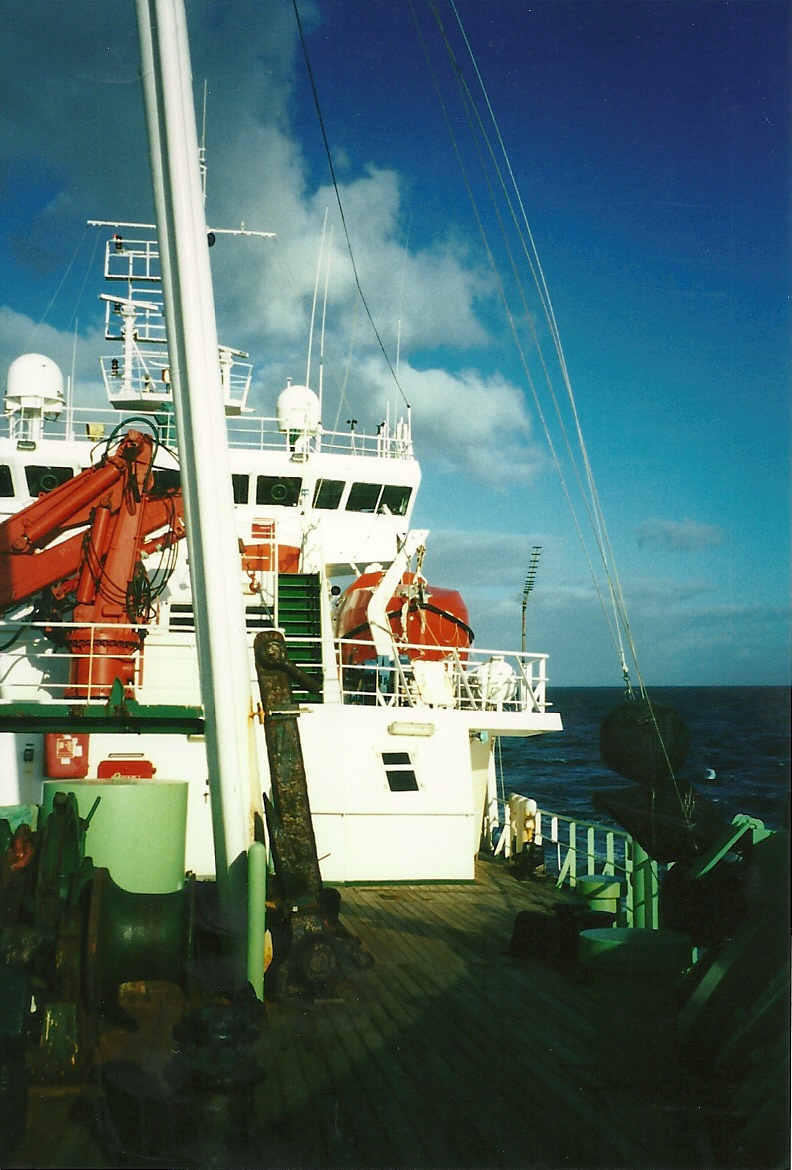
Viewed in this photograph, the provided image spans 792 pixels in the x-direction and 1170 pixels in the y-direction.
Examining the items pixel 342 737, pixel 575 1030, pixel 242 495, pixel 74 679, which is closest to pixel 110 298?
pixel 242 495

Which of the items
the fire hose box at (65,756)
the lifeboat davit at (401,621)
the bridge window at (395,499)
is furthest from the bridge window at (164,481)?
the bridge window at (395,499)

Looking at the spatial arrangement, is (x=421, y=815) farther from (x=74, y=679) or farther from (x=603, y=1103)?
(x=603, y=1103)

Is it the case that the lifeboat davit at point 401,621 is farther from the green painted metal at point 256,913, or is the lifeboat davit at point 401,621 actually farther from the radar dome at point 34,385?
the green painted metal at point 256,913

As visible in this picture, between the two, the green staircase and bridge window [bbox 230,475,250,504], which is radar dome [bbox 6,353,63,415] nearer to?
bridge window [bbox 230,475,250,504]

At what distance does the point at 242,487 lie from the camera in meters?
17.2

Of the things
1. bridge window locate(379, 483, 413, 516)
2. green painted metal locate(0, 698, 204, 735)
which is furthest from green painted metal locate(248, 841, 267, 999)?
bridge window locate(379, 483, 413, 516)

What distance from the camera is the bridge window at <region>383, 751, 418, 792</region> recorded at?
1238 centimetres

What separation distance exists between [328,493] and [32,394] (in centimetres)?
585

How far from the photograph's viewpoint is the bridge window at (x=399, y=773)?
40.6ft

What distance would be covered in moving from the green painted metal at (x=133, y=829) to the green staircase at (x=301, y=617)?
14.8 ft

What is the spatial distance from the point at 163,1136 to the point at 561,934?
15.2 feet

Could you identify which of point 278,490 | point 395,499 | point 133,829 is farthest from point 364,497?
point 133,829

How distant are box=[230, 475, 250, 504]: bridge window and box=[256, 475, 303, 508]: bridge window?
0.64ft

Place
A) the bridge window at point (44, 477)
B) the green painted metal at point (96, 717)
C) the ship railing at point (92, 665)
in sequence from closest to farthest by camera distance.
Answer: the green painted metal at point (96, 717) → the ship railing at point (92, 665) → the bridge window at point (44, 477)
